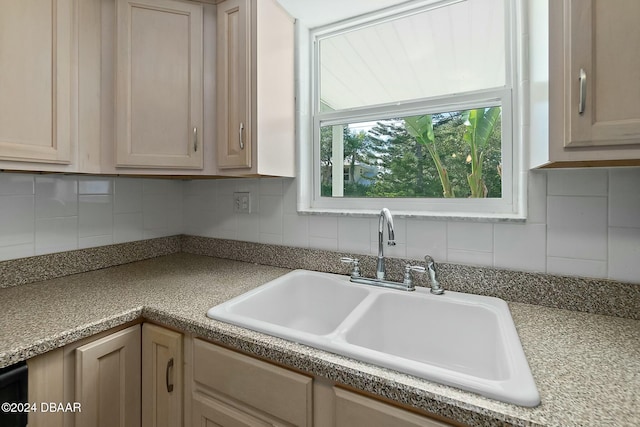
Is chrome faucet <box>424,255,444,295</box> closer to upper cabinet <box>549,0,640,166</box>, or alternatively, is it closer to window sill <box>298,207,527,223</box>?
window sill <box>298,207,527,223</box>

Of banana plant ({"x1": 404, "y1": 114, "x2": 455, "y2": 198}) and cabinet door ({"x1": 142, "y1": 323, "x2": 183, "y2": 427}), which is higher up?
banana plant ({"x1": 404, "y1": 114, "x2": 455, "y2": 198})

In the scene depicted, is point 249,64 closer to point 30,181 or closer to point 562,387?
point 30,181

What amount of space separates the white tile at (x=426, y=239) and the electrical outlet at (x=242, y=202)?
872 mm

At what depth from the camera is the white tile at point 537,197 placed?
3.30ft

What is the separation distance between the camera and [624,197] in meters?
0.91

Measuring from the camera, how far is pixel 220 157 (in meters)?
1.29

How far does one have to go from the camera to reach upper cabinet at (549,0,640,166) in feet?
2.14

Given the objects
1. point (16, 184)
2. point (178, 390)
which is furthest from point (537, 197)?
point (16, 184)

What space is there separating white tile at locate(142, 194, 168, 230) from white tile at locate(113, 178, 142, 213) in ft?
0.13

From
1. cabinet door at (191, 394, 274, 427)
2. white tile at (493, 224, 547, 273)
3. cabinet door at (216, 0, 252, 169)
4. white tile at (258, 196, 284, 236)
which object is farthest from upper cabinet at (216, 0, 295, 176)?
white tile at (493, 224, 547, 273)

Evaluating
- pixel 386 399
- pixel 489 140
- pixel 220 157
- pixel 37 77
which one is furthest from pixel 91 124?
pixel 489 140

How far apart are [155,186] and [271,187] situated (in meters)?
0.75

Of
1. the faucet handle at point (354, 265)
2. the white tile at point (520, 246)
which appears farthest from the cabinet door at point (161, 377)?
the white tile at point (520, 246)

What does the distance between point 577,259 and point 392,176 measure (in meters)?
0.74
